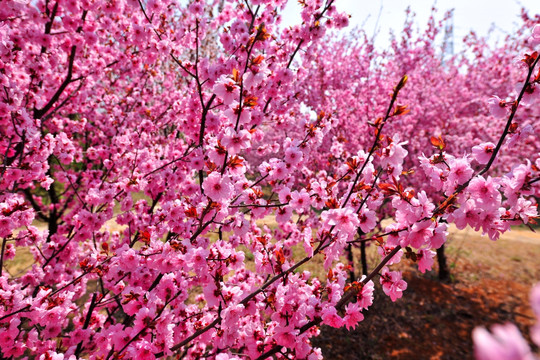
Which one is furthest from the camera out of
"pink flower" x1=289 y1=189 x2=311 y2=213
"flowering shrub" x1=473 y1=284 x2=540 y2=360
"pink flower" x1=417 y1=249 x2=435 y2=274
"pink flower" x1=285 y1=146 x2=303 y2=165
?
"pink flower" x1=285 y1=146 x2=303 y2=165

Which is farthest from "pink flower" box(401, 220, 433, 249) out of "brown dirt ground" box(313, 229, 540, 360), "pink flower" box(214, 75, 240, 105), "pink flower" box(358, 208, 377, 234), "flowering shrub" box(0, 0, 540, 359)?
"brown dirt ground" box(313, 229, 540, 360)

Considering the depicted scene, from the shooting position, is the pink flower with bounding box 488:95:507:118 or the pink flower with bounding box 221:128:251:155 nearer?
the pink flower with bounding box 488:95:507:118

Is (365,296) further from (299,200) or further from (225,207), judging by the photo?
(225,207)

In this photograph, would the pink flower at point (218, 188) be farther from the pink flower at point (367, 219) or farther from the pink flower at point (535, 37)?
the pink flower at point (535, 37)

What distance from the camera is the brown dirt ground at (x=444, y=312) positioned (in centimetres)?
545

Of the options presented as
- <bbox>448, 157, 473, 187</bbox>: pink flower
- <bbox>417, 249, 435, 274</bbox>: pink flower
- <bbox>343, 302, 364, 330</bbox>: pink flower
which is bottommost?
<bbox>343, 302, 364, 330</bbox>: pink flower

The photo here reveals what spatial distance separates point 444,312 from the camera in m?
6.58

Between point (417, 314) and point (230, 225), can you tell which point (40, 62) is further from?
point (417, 314)

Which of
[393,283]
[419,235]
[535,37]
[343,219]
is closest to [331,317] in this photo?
[393,283]

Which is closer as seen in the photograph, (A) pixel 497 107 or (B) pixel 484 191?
(B) pixel 484 191

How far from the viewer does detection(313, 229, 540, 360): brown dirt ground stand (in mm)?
5445

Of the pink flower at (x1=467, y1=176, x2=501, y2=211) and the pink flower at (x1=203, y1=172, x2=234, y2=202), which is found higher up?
the pink flower at (x1=467, y1=176, x2=501, y2=211)

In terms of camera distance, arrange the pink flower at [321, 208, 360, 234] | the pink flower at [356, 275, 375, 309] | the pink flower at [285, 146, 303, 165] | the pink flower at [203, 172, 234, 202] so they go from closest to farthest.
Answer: the pink flower at [321, 208, 360, 234] → the pink flower at [356, 275, 375, 309] → the pink flower at [203, 172, 234, 202] → the pink flower at [285, 146, 303, 165]

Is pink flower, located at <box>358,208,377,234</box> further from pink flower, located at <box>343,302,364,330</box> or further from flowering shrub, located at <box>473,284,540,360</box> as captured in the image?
flowering shrub, located at <box>473,284,540,360</box>
